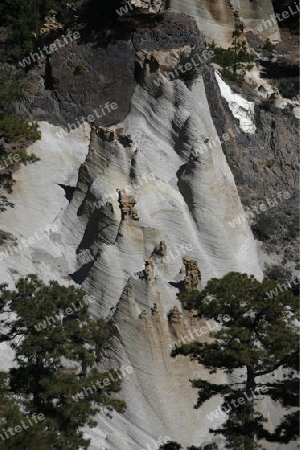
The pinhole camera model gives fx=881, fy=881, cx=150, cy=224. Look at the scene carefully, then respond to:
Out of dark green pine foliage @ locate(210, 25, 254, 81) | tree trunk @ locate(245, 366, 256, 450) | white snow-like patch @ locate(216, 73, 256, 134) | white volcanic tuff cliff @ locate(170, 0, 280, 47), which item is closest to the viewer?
tree trunk @ locate(245, 366, 256, 450)

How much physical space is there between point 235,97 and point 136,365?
59.2ft

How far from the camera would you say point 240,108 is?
1609 inches

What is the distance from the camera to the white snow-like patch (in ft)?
133

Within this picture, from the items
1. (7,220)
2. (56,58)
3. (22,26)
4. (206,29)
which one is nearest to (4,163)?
(7,220)

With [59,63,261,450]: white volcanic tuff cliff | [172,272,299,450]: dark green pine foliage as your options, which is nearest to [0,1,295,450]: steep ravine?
[59,63,261,450]: white volcanic tuff cliff

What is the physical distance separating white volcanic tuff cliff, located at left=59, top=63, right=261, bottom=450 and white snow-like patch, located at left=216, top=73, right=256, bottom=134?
4.65 m

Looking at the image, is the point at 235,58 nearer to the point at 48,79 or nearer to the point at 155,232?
the point at 48,79

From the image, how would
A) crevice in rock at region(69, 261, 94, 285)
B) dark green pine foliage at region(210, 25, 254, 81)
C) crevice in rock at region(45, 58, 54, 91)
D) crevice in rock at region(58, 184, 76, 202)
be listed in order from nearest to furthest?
crevice in rock at region(69, 261, 94, 285)
crevice in rock at region(58, 184, 76, 202)
crevice in rock at region(45, 58, 54, 91)
dark green pine foliage at region(210, 25, 254, 81)

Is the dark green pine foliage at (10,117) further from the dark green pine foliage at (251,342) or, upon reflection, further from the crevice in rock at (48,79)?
the dark green pine foliage at (251,342)

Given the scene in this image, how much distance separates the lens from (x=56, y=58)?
37344 millimetres

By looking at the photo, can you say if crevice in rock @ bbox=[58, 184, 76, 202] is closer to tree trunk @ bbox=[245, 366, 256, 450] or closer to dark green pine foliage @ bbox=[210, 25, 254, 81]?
dark green pine foliage @ bbox=[210, 25, 254, 81]

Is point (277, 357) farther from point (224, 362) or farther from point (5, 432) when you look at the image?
point (5, 432)

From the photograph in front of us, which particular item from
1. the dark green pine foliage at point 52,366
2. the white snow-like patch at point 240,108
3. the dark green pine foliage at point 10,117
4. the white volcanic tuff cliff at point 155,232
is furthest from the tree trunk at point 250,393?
the white snow-like patch at point 240,108

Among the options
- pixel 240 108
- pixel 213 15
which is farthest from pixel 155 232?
pixel 213 15
